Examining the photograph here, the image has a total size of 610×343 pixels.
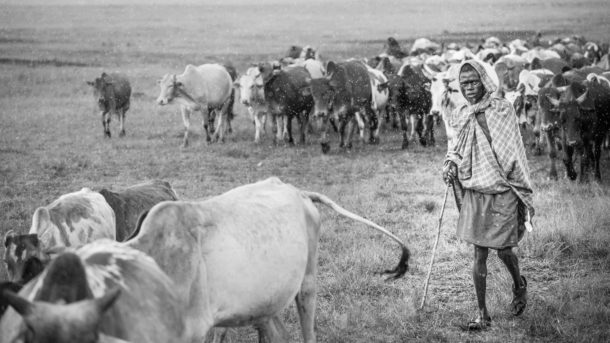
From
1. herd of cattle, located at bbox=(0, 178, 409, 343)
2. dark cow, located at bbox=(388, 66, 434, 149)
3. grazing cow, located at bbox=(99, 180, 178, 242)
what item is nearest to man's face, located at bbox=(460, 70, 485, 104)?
herd of cattle, located at bbox=(0, 178, 409, 343)

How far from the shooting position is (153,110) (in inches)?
957

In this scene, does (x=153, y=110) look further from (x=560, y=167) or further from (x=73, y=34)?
(x=73, y=34)

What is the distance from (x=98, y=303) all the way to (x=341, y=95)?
14.2m

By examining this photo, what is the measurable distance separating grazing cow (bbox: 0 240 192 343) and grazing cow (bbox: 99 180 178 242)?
254cm

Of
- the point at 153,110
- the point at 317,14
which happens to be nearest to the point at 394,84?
the point at 153,110

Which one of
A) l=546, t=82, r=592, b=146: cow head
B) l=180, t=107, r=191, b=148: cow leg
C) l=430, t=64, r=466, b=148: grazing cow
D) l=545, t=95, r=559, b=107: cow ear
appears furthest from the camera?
l=180, t=107, r=191, b=148: cow leg

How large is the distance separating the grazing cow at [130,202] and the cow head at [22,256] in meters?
1.17

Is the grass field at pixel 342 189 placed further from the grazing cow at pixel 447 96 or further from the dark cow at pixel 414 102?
the grazing cow at pixel 447 96

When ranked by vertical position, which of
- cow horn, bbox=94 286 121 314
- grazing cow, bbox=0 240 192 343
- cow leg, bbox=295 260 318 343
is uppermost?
cow horn, bbox=94 286 121 314

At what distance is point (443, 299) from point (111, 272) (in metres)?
4.23

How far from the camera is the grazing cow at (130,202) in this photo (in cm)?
599

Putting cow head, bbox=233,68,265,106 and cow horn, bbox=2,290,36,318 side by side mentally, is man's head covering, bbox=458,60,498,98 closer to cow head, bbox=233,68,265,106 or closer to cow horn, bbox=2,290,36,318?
cow horn, bbox=2,290,36,318

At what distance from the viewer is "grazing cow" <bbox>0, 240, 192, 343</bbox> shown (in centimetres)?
256

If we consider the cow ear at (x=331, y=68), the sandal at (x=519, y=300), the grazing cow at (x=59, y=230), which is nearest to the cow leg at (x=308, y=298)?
the grazing cow at (x=59, y=230)
